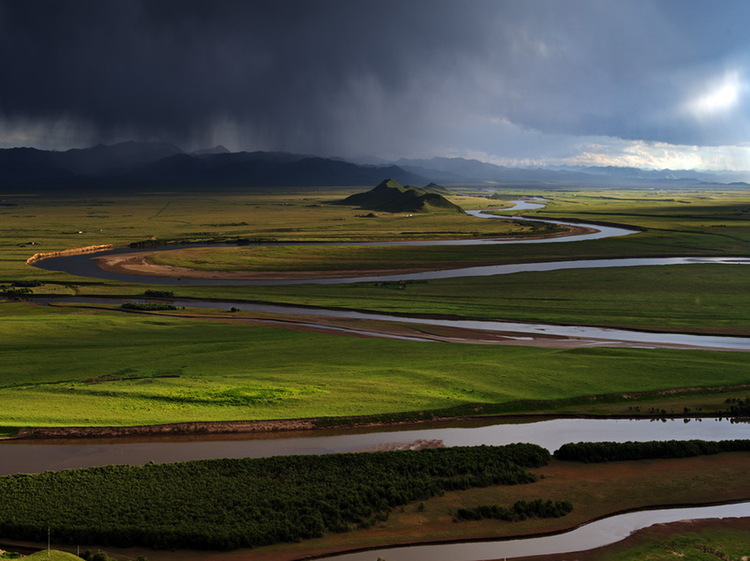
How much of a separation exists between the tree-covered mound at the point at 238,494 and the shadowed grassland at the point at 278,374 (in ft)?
27.1

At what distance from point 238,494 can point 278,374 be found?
21.2 m

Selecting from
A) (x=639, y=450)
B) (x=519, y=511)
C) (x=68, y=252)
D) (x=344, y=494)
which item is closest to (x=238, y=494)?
(x=344, y=494)

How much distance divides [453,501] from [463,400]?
594 inches

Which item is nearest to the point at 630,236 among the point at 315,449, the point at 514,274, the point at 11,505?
the point at 514,274

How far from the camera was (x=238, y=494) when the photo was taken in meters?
33.8

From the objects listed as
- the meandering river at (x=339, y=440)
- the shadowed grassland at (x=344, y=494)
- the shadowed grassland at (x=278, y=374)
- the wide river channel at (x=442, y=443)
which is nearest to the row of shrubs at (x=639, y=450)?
the shadowed grassland at (x=344, y=494)

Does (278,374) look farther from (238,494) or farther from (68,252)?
(68,252)

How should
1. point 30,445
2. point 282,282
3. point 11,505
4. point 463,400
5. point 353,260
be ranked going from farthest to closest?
point 353,260, point 282,282, point 463,400, point 30,445, point 11,505

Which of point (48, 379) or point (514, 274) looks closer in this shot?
point (48, 379)

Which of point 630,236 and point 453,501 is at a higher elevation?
point 630,236

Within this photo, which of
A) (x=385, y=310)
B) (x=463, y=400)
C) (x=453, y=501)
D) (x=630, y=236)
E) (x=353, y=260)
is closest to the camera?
(x=453, y=501)

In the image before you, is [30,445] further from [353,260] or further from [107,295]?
[353,260]

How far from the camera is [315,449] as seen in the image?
41.4m

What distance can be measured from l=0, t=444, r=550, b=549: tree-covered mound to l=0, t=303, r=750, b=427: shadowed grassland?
825cm
